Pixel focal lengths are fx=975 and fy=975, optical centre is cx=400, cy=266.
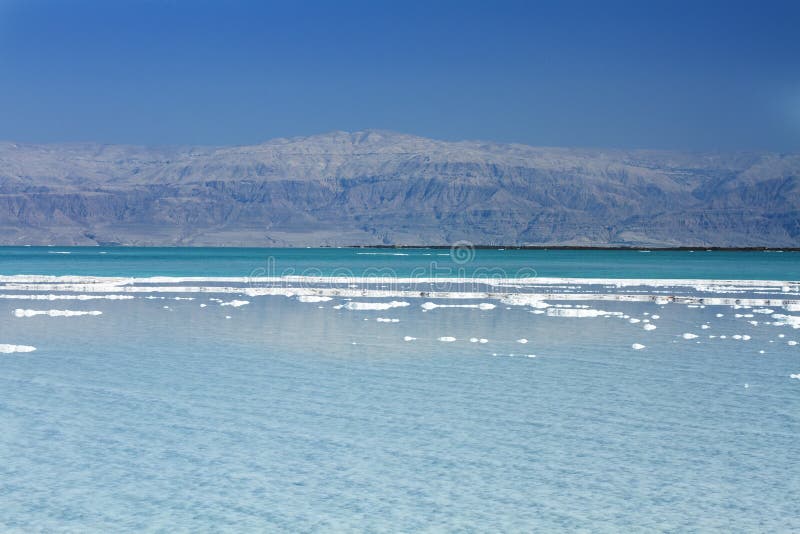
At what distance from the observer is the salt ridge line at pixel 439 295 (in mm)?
41125

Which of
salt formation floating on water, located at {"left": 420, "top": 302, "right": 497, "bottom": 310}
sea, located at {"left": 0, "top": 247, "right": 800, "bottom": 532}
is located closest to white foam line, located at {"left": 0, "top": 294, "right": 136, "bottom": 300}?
sea, located at {"left": 0, "top": 247, "right": 800, "bottom": 532}

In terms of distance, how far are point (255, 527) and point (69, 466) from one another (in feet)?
10.5

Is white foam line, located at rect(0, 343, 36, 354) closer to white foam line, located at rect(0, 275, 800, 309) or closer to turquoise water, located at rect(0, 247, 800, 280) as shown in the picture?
white foam line, located at rect(0, 275, 800, 309)

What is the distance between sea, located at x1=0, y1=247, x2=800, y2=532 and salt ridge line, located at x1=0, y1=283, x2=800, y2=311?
43.3 feet

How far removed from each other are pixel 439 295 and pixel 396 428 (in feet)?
101

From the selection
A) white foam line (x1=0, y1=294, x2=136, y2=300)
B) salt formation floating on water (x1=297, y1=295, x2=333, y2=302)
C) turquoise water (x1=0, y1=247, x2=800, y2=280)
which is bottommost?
turquoise water (x1=0, y1=247, x2=800, y2=280)

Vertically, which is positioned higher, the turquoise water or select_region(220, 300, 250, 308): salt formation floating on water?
select_region(220, 300, 250, 308): salt formation floating on water

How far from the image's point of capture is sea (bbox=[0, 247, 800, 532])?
Answer: 10438mm

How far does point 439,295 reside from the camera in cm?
4488

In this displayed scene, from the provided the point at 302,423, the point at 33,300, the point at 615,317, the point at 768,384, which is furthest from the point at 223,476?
the point at 33,300

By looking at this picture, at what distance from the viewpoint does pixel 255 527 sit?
995cm

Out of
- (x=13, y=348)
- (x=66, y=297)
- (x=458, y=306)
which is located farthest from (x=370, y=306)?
(x=13, y=348)

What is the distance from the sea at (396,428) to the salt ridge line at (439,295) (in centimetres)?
1320

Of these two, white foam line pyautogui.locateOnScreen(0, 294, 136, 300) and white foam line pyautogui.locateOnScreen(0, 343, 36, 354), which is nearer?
white foam line pyautogui.locateOnScreen(0, 343, 36, 354)
